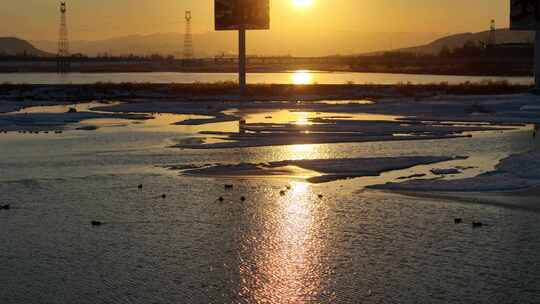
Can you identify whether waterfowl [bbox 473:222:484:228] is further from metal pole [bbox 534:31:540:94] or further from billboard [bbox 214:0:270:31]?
billboard [bbox 214:0:270:31]

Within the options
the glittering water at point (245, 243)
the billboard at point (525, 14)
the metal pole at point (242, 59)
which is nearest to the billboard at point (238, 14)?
the metal pole at point (242, 59)

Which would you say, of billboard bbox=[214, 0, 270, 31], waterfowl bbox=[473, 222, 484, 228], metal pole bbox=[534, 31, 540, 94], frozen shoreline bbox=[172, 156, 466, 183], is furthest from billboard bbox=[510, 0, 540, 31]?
waterfowl bbox=[473, 222, 484, 228]

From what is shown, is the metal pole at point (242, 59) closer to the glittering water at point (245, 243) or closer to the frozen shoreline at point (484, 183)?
the glittering water at point (245, 243)

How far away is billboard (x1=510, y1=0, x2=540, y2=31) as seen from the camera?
4847cm

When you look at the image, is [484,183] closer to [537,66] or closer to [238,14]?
[537,66]

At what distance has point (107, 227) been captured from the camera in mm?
11461

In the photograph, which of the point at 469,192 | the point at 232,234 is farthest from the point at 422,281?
the point at 469,192

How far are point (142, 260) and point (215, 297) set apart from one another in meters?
1.75

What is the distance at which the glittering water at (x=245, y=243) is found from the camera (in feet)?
27.9

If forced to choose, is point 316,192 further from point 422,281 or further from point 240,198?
point 422,281

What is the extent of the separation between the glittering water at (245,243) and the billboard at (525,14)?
3585cm

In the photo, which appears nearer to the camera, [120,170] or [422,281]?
[422,281]

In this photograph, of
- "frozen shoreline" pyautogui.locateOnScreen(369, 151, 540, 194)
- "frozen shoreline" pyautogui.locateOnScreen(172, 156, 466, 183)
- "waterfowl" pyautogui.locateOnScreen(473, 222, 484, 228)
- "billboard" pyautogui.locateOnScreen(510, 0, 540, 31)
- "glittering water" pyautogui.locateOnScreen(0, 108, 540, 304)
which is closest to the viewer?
"glittering water" pyautogui.locateOnScreen(0, 108, 540, 304)

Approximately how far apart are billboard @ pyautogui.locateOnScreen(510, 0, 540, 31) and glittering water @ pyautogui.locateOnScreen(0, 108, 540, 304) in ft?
118
